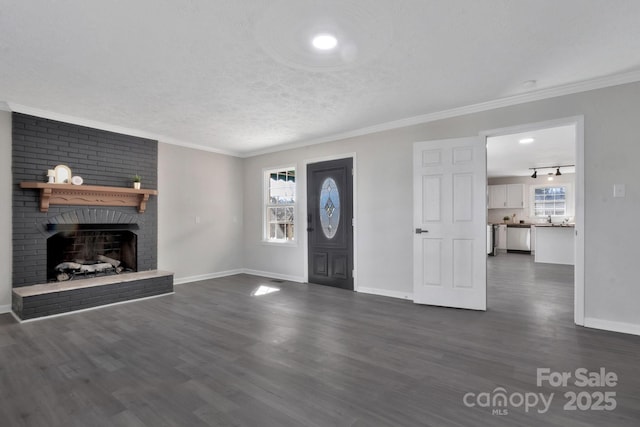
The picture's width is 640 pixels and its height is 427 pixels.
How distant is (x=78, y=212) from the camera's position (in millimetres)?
4609

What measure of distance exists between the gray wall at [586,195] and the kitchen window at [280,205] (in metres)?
0.34

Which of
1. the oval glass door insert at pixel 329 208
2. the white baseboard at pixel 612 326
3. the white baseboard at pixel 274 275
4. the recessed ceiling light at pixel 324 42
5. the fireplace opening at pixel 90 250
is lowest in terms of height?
the white baseboard at pixel 274 275

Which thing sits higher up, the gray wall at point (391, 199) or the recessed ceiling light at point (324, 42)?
the recessed ceiling light at point (324, 42)

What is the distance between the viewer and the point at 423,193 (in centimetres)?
436

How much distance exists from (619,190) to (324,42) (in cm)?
322

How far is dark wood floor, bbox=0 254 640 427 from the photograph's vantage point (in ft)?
6.33

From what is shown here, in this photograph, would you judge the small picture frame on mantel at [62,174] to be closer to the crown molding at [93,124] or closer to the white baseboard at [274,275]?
the crown molding at [93,124]

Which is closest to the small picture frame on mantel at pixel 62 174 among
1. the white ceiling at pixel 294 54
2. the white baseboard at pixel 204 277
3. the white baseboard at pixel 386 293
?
the white ceiling at pixel 294 54

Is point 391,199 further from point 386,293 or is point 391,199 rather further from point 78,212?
point 78,212

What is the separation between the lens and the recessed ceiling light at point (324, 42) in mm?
2506

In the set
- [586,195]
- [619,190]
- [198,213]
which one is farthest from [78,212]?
[619,190]

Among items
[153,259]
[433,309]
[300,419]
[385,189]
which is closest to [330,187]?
[385,189]

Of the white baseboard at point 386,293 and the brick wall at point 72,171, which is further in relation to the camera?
the white baseboard at point 386,293

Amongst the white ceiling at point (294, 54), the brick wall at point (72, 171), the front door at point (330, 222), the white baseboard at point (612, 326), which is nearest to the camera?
the white ceiling at point (294, 54)
